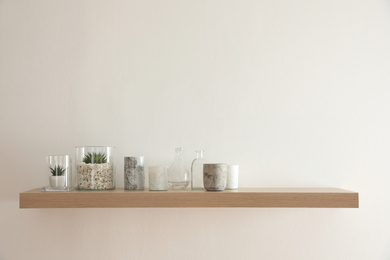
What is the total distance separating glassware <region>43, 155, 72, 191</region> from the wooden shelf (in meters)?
0.06

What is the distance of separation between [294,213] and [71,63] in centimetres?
100

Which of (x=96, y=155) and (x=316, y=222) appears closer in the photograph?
(x=96, y=155)

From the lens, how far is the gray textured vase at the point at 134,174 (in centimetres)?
143

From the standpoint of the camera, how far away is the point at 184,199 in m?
1.36

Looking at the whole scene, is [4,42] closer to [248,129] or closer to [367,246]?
[248,129]

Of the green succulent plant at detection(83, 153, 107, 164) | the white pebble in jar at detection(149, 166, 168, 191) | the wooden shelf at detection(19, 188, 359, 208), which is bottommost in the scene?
the wooden shelf at detection(19, 188, 359, 208)

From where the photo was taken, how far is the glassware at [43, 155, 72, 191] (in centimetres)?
143

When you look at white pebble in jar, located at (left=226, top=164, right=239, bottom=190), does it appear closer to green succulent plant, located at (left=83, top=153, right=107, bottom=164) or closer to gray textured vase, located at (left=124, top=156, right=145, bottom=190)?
gray textured vase, located at (left=124, top=156, right=145, bottom=190)

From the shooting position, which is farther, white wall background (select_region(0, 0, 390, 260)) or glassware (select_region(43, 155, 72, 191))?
white wall background (select_region(0, 0, 390, 260))

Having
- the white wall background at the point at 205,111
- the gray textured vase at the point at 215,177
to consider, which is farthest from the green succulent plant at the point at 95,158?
the gray textured vase at the point at 215,177

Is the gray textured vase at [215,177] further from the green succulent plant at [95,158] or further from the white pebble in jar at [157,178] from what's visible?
the green succulent plant at [95,158]

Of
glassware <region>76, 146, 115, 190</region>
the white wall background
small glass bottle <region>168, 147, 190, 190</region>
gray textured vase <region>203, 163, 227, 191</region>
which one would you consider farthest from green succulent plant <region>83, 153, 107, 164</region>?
gray textured vase <region>203, 163, 227, 191</region>

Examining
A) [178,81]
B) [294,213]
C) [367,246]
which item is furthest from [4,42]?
[367,246]

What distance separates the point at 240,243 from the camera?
5.09ft
